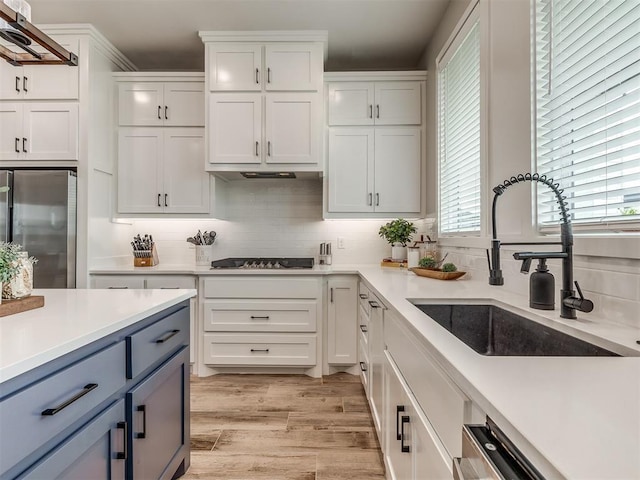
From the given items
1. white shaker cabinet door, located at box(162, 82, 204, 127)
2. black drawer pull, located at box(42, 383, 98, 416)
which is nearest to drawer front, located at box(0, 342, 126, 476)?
black drawer pull, located at box(42, 383, 98, 416)

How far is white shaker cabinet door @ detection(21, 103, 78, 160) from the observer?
291 cm

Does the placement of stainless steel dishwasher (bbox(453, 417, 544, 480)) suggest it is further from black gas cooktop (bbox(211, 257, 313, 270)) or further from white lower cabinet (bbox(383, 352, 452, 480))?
black gas cooktop (bbox(211, 257, 313, 270))

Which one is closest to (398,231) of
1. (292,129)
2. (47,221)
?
(292,129)

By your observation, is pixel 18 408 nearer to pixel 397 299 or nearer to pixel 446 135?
pixel 397 299

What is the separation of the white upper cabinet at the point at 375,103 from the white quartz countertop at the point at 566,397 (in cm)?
246

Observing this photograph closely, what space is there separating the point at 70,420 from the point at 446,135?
2.73 metres

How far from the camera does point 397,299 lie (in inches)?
60.7

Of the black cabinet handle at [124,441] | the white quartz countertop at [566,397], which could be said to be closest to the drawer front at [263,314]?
the black cabinet handle at [124,441]

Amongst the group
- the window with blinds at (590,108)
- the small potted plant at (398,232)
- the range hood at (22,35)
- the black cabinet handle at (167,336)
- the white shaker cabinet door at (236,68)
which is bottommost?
the black cabinet handle at (167,336)

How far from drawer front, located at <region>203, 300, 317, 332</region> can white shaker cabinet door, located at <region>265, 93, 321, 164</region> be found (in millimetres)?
1189

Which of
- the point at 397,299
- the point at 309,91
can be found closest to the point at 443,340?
the point at 397,299

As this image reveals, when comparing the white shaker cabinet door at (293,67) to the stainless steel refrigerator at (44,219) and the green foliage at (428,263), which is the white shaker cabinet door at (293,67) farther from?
the stainless steel refrigerator at (44,219)

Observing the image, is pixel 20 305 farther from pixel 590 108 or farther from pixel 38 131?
pixel 38 131

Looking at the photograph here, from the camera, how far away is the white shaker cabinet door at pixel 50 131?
2908mm
